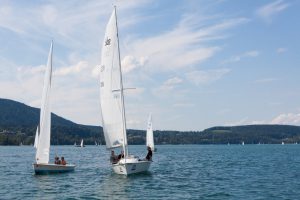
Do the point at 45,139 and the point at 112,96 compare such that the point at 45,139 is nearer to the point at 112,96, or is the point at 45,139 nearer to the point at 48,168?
the point at 48,168

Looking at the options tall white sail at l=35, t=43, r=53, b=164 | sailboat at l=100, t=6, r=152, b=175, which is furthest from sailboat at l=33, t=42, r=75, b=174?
sailboat at l=100, t=6, r=152, b=175

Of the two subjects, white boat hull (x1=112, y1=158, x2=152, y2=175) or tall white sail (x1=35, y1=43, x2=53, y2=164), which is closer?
white boat hull (x1=112, y1=158, x2=152, y2=175)

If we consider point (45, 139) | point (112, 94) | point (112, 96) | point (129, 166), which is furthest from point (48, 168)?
point (112, 94)

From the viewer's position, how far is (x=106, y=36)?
48312 mm

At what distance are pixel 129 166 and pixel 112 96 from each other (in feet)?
25.1

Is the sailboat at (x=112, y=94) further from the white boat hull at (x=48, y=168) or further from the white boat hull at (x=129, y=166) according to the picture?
the white boat hull at (x=48, y=168)

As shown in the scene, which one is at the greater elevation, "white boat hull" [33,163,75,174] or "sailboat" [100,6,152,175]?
"sailboat" [100,6,152,175]

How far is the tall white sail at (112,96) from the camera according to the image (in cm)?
4844

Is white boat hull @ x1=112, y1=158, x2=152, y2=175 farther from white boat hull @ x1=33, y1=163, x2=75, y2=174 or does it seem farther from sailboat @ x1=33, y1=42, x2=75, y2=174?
sailboat @ x1=33, y1=42, x2=75, y2=174

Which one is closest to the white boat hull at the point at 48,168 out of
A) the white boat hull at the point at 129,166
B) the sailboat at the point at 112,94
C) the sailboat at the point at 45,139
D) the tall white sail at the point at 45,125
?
the sailboat at the point at 45,139

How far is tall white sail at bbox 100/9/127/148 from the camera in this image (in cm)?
4844

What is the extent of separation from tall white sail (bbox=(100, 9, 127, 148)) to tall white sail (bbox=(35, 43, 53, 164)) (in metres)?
7.73

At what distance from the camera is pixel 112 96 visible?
48469 mm

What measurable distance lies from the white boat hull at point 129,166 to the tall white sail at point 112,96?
2123 millimetres
